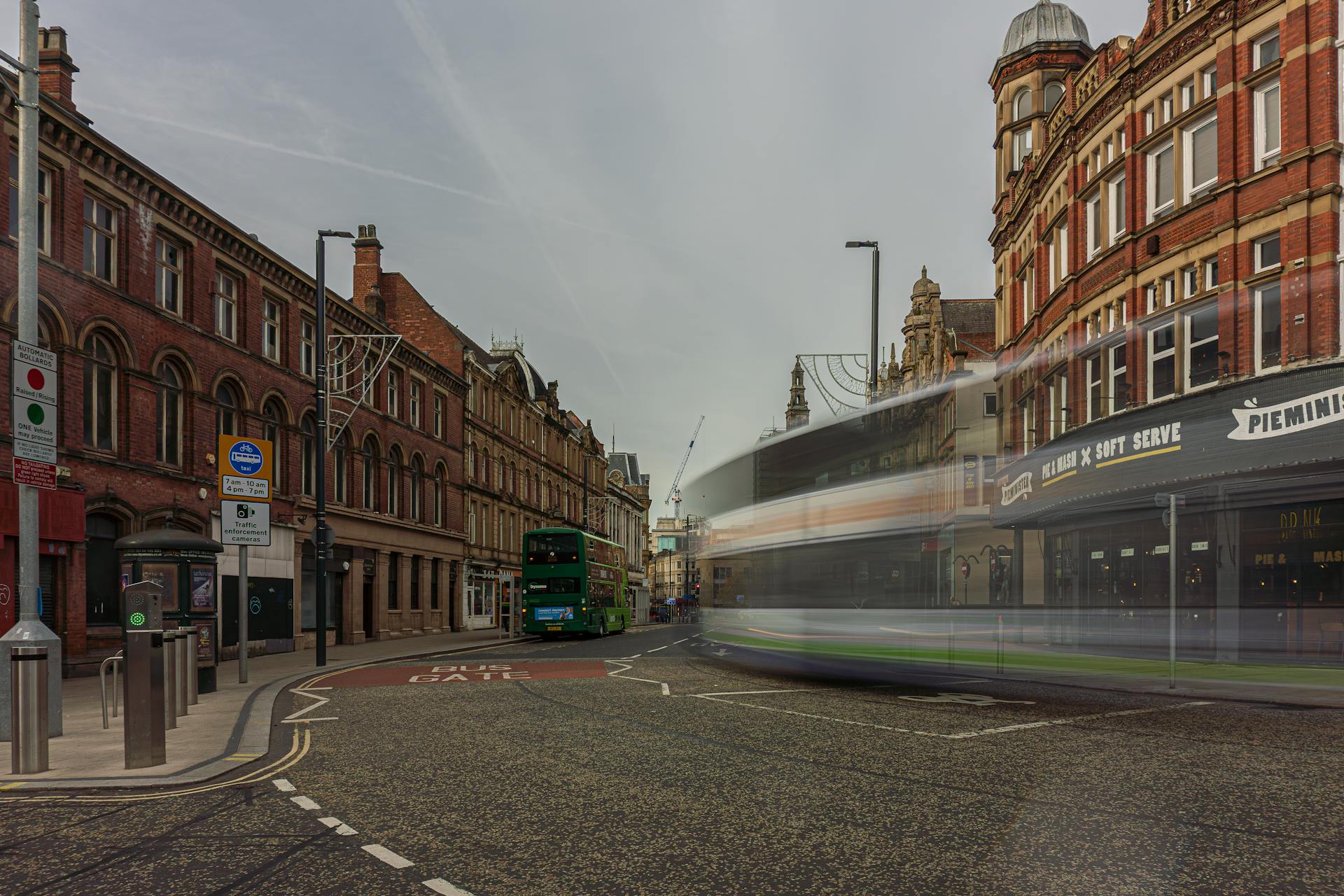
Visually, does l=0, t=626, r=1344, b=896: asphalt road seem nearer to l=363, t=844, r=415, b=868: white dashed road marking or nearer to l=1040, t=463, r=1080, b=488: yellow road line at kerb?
l=363, t=844, r=415, b=868: white dashed road marking

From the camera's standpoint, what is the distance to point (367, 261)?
154 feet

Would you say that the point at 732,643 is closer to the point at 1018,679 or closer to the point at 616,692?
the point at 616,692

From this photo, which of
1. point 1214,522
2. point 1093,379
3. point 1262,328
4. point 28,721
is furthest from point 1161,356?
point 28,721

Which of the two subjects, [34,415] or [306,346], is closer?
[34,415]

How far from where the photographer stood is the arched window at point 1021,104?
36.1 m

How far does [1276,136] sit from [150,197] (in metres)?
23.9

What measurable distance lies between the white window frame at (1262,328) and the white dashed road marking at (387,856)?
59.8 ft

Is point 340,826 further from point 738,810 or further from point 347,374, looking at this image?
point 347,374

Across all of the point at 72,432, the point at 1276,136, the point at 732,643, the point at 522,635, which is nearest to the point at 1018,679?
the point at 732,643

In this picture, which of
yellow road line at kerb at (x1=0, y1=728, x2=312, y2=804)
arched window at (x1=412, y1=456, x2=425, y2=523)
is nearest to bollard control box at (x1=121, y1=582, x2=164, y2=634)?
yellow road line at kerb at (x1=0, y1=728, x2=312, y2=804)

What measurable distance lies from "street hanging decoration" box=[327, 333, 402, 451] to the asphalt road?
21769 mm

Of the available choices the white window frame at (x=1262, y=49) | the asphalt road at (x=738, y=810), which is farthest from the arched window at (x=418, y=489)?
the white window frame at (x=1262, y=49)

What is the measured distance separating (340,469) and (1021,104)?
27026 mm

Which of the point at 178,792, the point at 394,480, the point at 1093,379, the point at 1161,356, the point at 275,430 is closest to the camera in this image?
the point at 178,792
